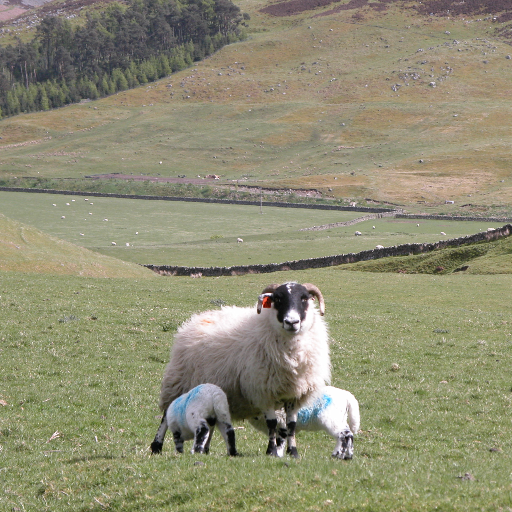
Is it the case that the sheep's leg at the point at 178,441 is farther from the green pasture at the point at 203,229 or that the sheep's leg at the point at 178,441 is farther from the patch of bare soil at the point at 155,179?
the patch of bare soil at the point at 155,179

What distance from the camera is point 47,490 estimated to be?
344 inches

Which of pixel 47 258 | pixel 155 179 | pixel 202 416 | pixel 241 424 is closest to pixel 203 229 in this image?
pixel 47 258

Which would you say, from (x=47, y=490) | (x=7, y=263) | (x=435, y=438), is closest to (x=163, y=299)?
(x=7, y=263)

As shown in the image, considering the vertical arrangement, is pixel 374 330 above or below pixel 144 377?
below

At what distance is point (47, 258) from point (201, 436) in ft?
122

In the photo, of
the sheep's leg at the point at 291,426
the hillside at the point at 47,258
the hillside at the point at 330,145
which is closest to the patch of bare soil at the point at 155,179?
the hillside at the point at 330,145

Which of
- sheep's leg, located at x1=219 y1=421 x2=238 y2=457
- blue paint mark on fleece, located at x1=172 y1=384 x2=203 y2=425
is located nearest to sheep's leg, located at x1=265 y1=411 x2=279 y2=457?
sheep's leg, located at x1=219 y1=421 x2=238 y2=457

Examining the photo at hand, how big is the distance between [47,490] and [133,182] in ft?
415

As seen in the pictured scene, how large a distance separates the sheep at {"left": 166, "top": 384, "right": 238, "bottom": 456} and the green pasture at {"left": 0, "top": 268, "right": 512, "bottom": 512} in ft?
1.30

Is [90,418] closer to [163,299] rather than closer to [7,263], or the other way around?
[163,299]

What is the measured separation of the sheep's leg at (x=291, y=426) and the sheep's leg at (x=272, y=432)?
23cm

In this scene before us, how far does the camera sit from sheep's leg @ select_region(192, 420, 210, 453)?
32.1 ft

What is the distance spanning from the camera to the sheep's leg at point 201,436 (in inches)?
385

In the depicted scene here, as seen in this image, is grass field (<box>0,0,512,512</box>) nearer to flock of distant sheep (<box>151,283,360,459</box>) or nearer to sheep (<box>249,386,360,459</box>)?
sheep (<box>249,386,360,459</box>)
